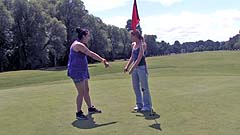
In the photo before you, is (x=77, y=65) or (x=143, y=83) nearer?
(x=77, y=65)

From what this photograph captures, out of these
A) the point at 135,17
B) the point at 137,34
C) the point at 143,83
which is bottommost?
the point at 143,83

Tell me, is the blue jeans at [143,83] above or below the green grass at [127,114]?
above

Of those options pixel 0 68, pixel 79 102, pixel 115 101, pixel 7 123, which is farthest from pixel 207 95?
pixel 0 68

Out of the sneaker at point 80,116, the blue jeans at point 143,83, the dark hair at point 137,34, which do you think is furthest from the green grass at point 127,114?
the dark hair at point 137,34

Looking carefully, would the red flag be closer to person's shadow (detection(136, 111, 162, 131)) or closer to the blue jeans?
the blue jeans

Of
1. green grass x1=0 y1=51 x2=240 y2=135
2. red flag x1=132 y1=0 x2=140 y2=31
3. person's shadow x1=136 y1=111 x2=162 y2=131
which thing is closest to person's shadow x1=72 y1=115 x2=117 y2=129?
green grass x1=0 y1=51 x2=240 y2=135

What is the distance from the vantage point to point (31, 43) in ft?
240

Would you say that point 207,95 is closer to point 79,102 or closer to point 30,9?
point 79,102

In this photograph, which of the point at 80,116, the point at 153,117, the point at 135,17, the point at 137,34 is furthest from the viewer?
the point at 135,17

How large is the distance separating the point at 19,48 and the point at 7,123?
6794cm

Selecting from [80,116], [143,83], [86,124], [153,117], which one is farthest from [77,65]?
[153,117]

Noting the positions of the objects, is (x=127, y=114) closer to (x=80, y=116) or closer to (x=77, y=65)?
(x=80, y=116)

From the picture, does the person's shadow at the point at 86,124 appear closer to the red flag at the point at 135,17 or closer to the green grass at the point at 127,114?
the green grass at the point at 127,114

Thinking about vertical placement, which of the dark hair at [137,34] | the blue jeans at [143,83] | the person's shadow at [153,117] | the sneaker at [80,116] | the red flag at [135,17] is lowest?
the person's shadow at [153,117]
